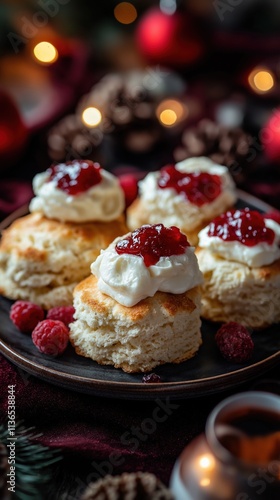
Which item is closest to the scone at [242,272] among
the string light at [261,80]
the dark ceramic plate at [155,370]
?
the dark ceramic plate at [155,370]

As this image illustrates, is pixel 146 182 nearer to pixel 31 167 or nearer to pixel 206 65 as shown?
pixel 31 167

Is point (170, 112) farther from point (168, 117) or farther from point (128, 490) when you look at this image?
point (128, 490)

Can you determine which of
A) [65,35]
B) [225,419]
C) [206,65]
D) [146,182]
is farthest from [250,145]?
[225,419]

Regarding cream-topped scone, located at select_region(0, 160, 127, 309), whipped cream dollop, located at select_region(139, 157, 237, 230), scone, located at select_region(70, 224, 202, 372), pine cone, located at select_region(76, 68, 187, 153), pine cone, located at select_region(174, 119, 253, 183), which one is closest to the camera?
scone, located at select_region(70, 224, 202, 372)

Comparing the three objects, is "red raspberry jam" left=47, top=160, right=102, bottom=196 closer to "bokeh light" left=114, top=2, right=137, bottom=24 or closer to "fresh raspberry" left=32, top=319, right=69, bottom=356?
"fresh raspberry" left=32, top=319, right=69, bottom=356

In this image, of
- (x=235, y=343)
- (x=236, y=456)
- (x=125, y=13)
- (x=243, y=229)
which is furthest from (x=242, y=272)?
(x=125, y=13)

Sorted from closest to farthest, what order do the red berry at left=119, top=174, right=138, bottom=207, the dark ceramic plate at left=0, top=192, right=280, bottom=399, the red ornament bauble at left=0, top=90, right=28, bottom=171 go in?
the dark ceramic plate at left=0, top=192, right=280, bottom=399, the red berry at left=119, top=174, right=138, bottom=207, the red ornament bauble at left=0, top=90, right=28, bottom=171

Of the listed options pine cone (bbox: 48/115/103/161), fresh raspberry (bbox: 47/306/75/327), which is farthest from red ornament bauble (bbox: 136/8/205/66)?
fresh raspberry (bbox: 47/306/75/327)
